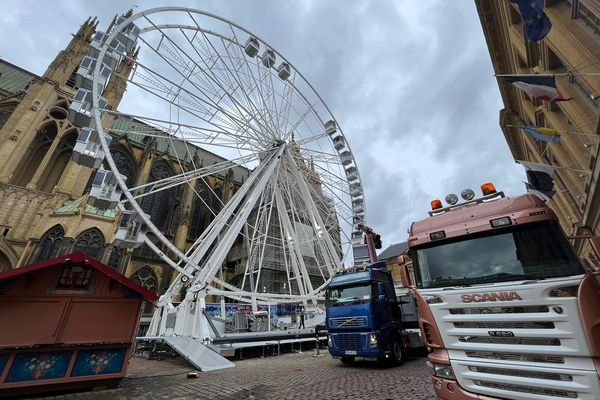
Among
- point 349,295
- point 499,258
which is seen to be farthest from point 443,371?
point 349,295

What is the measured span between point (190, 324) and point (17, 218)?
1951cm

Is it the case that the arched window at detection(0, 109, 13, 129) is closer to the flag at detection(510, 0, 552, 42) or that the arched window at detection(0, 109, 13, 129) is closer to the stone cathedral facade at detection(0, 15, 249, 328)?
the stone cathedral facade at detection(0, 15, 249, 328)

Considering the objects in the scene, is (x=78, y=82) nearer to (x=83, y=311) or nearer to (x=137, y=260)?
(x=83, y=311)

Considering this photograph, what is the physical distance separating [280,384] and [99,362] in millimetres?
4438

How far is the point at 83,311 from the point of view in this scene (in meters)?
6.74

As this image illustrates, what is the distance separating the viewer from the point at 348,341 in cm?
904

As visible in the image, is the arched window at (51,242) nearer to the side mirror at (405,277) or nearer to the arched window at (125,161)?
the arched window at (125,161)

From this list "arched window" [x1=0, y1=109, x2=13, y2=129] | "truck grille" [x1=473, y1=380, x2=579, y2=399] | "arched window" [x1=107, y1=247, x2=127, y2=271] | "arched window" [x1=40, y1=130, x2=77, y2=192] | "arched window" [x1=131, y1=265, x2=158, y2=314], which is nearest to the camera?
"truck grille" [x1=473, y1=380, x2=579, y2=399]

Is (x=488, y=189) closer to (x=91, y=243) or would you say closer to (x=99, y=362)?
(x=99, y=362)

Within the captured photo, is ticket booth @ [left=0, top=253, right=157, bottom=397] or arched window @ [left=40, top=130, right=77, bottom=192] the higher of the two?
arched window @ [left=40, top=130, right=77, bottom=192]

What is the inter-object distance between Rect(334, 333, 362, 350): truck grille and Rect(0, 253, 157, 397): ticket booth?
5992mm

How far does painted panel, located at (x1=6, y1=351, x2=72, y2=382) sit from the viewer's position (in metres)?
5.78

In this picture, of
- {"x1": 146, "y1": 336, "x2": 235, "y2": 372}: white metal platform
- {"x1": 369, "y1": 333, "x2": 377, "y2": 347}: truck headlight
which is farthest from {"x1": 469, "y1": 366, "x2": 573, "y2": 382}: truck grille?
{"x1": 146, "y1": 336, "x2": 235, "y2": 372}: white metal platform

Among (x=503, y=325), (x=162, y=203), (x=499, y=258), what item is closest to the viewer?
(x=503, y=325)
